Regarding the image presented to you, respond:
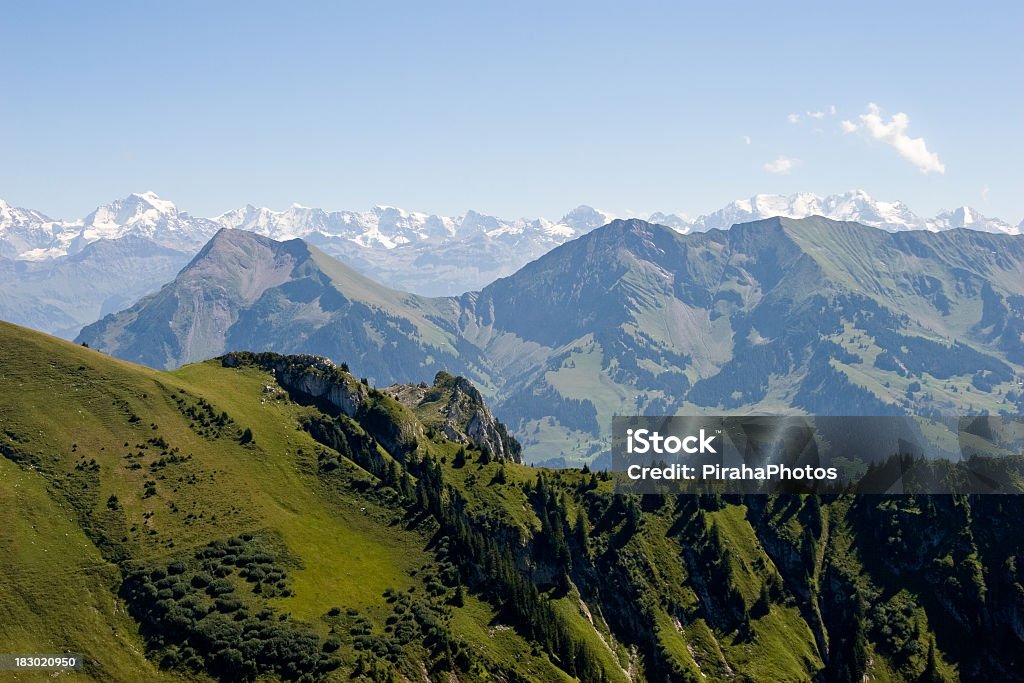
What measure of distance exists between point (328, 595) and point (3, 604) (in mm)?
67109

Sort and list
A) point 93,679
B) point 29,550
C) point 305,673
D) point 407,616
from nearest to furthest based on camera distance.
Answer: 1. point 93,679
2. point 305,673
3. point 29,550
4. point 407,616

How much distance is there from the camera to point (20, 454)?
195500 millimetres

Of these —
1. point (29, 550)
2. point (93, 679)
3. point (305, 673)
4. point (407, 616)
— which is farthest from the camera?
point (407, 616)

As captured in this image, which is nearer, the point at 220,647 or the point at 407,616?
the point at 220,647

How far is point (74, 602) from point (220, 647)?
3329 centimetres

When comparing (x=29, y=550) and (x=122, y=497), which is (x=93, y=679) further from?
(x=122, y=497)

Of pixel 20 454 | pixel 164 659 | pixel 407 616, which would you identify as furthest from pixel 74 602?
pixel 407 616

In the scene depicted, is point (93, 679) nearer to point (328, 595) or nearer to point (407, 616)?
point (328, 595)

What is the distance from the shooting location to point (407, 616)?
187 m

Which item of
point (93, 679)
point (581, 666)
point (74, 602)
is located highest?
point (74, 602)

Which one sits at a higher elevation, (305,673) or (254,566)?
(254,566)

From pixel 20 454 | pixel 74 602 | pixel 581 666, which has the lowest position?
pixel 581 666

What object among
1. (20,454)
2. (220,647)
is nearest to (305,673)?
(220,647)

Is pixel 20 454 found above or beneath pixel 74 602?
above
